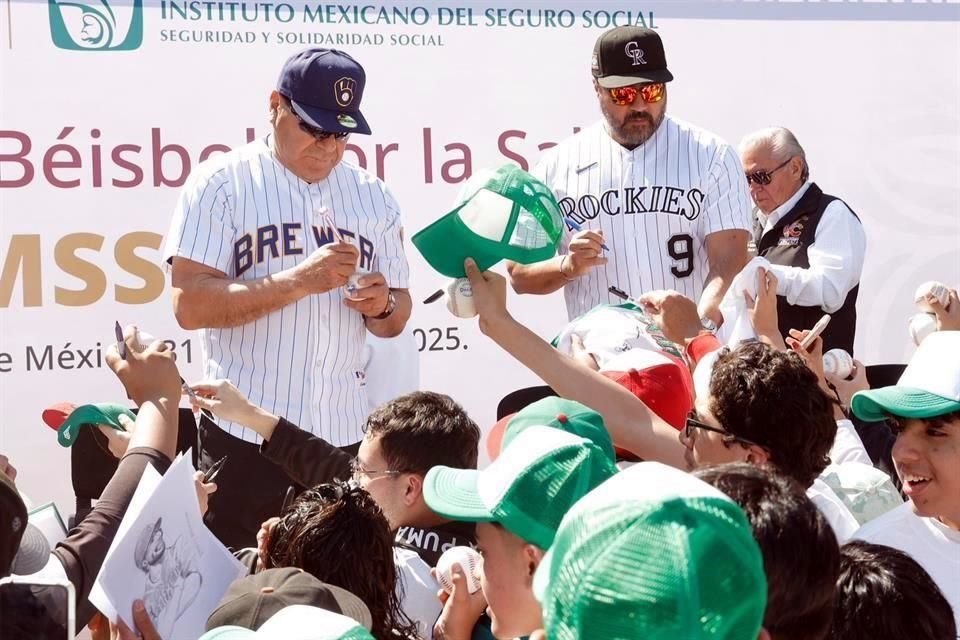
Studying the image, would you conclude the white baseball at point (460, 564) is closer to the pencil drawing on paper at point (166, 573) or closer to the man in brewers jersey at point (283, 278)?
the pencil drawing on paper at point (166, 573)

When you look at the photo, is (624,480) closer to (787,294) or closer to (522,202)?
(522,202)

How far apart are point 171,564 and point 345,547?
29 cm

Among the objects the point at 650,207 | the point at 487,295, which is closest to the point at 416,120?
the point at 650,207

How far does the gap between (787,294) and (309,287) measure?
1.64 meters

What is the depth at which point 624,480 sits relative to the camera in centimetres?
135

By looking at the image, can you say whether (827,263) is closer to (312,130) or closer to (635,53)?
(635,53)

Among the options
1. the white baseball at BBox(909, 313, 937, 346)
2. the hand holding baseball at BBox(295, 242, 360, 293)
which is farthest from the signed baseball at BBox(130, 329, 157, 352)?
the white baseball at BBox(909, 313, 937, 346)

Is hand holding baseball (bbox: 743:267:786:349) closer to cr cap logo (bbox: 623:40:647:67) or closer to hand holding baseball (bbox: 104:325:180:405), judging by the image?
cr cap logo (bbox: 623:40:647:67)

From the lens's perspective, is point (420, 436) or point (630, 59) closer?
point (420, 436)

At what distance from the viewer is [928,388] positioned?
2641mm

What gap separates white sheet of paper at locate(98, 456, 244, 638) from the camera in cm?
218

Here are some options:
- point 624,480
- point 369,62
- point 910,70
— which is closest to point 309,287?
point 369,62

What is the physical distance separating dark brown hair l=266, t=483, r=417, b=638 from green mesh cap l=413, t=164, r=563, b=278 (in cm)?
95

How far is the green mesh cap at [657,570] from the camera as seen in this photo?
4.04ft
